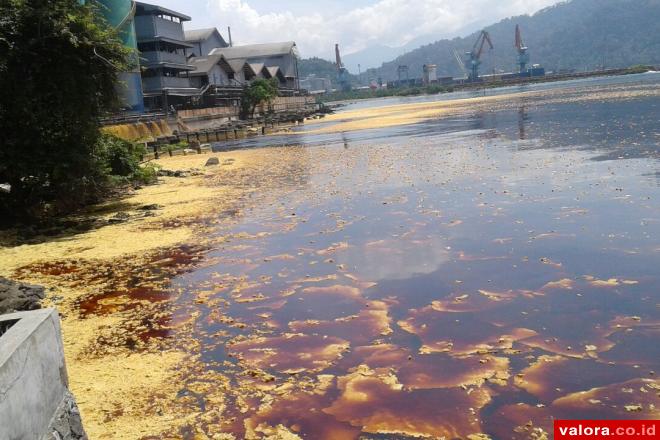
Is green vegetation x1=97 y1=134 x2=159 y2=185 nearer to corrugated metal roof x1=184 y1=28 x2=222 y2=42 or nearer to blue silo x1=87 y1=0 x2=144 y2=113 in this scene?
blue silo x1=87 y1=0 x2=144 y2=113

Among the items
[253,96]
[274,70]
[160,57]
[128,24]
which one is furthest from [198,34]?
[128,24]

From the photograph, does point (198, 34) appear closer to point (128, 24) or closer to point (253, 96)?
point (253, 96)

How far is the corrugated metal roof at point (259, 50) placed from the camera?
103 metres

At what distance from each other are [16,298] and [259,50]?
104 m

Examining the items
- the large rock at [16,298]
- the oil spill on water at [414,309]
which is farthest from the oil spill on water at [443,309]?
the large rock at [16,298]

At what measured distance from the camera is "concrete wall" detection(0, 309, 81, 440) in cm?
371

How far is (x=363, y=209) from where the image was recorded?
14656 mm

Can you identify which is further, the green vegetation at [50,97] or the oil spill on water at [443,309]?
the green vegetation at [50,97]

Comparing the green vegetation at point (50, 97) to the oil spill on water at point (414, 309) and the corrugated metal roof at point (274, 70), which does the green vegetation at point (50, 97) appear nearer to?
the oil spill on water at point (414, 309)

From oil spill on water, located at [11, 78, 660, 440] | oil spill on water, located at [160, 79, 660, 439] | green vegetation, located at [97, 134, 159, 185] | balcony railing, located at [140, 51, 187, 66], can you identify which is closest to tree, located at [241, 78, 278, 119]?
balcony railing, located at [140, 51, 187, 66]

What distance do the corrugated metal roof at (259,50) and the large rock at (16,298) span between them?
9948 cm

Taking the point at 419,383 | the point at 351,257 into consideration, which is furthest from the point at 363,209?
the point at 419,383

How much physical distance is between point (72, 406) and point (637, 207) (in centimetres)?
1128

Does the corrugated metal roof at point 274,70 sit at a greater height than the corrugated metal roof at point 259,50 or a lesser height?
lesser
